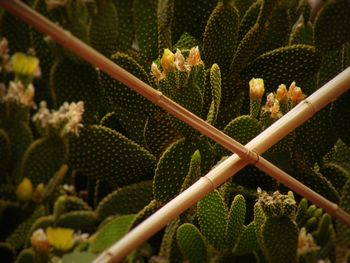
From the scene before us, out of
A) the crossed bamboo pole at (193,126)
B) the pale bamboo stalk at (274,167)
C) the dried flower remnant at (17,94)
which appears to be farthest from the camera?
the dried flower remnant at (17,94)

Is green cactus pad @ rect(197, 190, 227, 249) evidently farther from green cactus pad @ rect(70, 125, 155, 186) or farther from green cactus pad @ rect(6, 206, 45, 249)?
green cactus pad @ rect(6, 206, 45, 249)

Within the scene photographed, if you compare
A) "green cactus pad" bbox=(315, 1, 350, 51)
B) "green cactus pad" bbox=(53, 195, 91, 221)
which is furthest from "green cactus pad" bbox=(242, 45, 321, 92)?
"green cactus pad" bbox=(53, 195, 91, 221)

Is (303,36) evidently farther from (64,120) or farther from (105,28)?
(64,120)

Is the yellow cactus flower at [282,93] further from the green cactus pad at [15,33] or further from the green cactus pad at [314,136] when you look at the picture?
the green cactus pad at [15,33]

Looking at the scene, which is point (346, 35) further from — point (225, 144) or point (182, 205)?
point (182, 205)

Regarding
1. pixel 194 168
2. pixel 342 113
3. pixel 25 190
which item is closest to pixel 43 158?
pixel 25 190

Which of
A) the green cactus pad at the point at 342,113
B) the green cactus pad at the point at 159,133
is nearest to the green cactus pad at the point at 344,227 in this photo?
the green cactus pad at the point at 342,113
